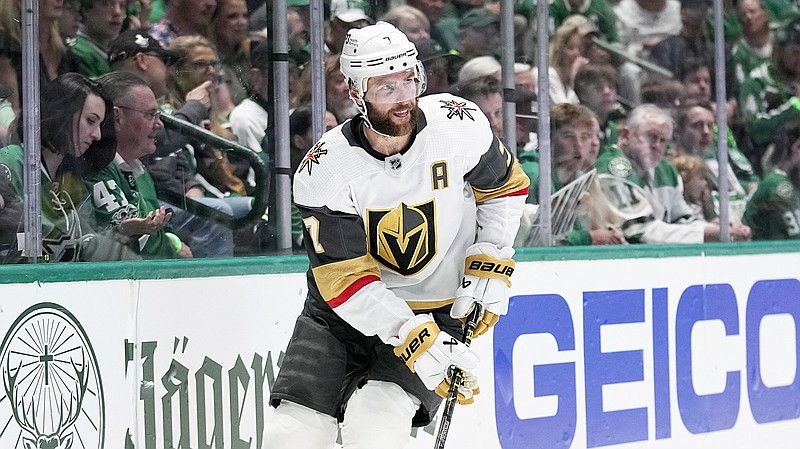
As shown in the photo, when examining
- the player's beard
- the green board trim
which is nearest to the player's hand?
the green board trim

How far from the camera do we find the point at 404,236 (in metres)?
2.81

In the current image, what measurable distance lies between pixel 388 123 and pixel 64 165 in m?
0.87

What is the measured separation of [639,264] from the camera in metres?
4.28

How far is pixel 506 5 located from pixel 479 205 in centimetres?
124

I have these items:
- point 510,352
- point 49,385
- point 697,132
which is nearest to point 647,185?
point 697,132

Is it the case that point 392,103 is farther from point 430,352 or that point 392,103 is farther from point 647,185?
point 647,185

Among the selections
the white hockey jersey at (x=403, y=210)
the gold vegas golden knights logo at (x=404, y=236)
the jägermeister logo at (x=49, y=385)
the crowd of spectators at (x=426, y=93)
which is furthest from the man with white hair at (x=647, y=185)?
the jägermeister logo at (x=49, y=385)

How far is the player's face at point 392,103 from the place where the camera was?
2689 mm

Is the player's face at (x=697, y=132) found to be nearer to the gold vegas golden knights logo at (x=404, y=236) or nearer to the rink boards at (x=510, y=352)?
the rink boards at (x=510, y=352)

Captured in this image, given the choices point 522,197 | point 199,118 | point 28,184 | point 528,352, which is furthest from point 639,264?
point 28,184

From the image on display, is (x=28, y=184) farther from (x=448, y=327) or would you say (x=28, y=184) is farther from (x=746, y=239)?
(x=746, y=239)

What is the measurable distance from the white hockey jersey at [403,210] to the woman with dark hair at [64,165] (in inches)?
23.8

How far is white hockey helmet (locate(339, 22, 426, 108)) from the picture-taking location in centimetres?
269

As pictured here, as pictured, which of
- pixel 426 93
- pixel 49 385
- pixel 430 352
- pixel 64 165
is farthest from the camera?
pixel 426 93
